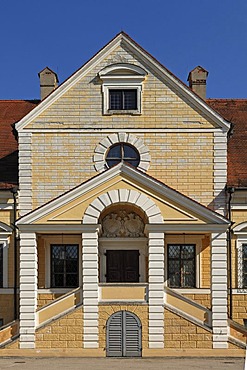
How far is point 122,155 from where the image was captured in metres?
26.5

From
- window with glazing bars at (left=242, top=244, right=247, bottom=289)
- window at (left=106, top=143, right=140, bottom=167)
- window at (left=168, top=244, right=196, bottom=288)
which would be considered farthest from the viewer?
window with glazing bars at (left=242, top=244, right=247, bottom=289)

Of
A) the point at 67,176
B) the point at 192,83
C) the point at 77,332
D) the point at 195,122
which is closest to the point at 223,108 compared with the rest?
the point at 192,83

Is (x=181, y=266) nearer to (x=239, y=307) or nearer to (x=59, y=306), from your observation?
(x=239, y=307)

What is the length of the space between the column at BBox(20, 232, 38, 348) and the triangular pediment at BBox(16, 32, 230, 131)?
4.46 meters

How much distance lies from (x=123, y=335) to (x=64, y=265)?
13.3 ft

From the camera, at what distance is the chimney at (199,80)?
104 ft

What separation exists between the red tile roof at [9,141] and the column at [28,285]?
2.74 m

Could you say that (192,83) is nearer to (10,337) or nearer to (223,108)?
(223,108)

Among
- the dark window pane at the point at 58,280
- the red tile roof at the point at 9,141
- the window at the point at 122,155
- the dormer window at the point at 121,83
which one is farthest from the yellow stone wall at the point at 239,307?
the red tile roof at the point at 9,141

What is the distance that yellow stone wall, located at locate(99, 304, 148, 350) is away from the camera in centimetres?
2447

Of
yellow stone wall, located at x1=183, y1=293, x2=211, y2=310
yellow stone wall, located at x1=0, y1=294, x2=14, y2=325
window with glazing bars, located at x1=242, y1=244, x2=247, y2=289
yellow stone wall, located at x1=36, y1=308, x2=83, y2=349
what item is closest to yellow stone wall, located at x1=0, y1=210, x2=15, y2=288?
yellow stone wall, located at x1=0, y1=294, x2=14, y2=325

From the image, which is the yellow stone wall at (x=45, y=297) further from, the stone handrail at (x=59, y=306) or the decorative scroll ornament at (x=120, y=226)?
the decorative scroll ornament at (x=120, y=226)

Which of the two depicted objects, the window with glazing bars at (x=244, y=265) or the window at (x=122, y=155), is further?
the window with glazing bars at (x=244, y=265)

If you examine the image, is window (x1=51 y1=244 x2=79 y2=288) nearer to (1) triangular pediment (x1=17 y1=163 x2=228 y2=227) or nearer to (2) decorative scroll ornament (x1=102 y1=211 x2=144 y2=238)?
(2) decorative scroll ornament (x1=102 y1=211 x2=144 y2=238)
